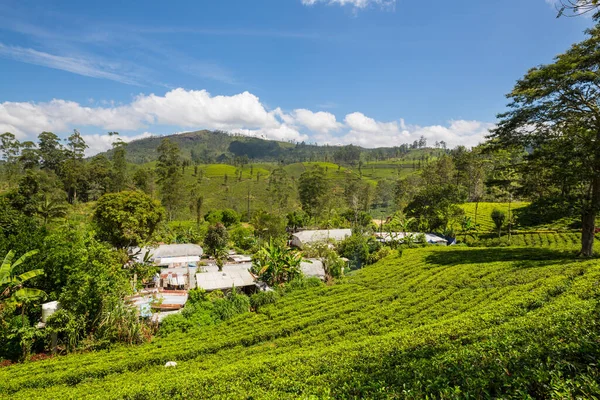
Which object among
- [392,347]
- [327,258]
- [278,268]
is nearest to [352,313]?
[392,347]

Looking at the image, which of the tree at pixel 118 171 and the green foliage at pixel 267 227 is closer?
the green foliage at pixel 267 227

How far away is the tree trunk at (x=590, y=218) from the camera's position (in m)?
15.7

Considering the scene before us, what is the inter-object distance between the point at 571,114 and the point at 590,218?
558 centimetres

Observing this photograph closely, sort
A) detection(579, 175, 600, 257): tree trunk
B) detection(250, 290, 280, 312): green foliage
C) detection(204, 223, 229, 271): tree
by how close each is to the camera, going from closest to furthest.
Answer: detection(579, 175, 600, 257): tree trunk
detection(250, 290, 280, 312): green foliage
detection(204, 223, 229, 271): tree

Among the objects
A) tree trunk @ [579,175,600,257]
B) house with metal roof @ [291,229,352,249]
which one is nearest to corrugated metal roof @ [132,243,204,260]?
house with metal roof @ [291,229,352,249]

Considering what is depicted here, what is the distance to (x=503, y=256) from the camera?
19.4 m

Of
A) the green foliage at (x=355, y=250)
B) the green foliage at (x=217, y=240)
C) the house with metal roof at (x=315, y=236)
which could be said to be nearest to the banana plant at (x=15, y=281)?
the green foliage at (x=217, y=240)

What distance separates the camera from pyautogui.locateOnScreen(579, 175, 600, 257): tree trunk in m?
15.7

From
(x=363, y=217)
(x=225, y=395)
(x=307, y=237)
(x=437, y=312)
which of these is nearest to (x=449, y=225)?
(x=363, y=217)

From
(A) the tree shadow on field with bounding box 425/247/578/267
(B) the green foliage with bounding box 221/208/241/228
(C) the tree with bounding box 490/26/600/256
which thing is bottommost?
(B) the green foliage with bounding box 221/208/241/228

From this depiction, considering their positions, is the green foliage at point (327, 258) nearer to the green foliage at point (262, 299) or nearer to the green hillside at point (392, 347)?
the green hillside at point (392, 347)

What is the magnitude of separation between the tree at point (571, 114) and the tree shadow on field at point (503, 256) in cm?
158

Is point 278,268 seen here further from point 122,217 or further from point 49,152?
point 49,152

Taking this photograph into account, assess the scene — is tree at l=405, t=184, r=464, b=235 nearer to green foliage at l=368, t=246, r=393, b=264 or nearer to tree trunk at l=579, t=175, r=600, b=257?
green foliage at l=368, t=246, r=393, b=264
